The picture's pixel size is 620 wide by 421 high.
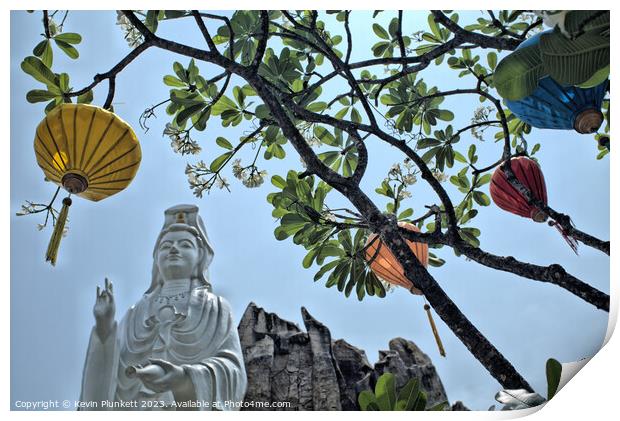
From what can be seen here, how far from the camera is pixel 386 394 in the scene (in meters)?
2.13

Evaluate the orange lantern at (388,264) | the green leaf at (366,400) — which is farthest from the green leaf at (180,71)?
the green leaf at (366,400)

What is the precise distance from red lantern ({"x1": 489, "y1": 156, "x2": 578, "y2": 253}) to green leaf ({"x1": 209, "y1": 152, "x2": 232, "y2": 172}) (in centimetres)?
105

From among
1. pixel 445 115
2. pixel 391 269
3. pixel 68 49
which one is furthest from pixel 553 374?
pixel 68 49

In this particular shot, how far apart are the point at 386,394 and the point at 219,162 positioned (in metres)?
1.13

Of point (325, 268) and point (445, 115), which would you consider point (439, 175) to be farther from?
point (325, 268)

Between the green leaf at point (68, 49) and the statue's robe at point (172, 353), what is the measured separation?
0.96 meters

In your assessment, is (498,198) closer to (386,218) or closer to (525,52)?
(386,218)

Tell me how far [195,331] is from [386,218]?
2.89 feet

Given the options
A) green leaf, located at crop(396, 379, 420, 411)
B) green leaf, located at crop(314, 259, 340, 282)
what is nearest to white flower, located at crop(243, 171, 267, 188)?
green leaf, located at crop(314, 259, 340, 282)

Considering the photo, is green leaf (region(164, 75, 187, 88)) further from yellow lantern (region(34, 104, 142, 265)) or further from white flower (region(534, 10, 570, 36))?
white flower (region(534, 10, 570, 36))

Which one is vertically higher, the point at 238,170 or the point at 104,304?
the point at 238,170

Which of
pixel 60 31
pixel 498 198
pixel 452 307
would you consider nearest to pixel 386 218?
pixel 452 307

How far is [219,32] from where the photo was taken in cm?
256

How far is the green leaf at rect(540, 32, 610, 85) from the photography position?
1608 mm
